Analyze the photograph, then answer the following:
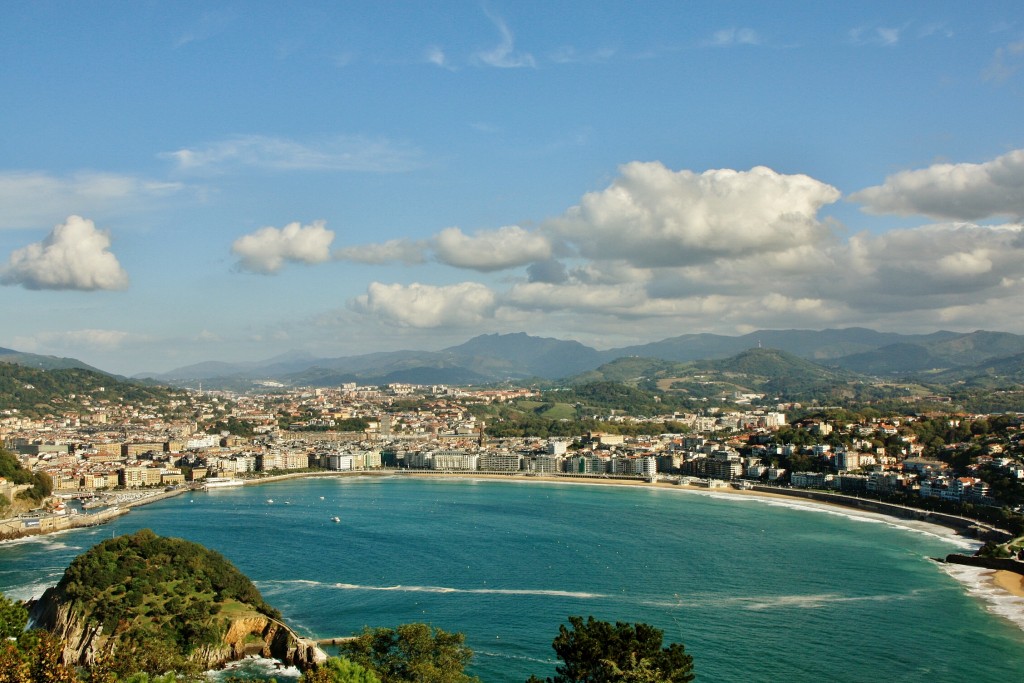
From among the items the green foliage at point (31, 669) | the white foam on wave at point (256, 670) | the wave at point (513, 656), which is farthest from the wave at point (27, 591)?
the green foliage at point (31, 669)

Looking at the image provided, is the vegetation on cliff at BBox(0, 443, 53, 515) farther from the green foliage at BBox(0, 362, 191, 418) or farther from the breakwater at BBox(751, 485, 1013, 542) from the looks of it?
the green foliage at BBox(0, 362, 191, 418)

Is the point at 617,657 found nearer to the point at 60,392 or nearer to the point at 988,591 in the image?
the point at 988,591

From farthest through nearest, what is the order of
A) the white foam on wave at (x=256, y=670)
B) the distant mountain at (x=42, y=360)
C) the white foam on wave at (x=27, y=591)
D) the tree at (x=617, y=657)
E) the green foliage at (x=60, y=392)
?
the distant mountain at (x=42, y=360), the green foliage at (x=60, y=392), the white foam on wave at (x=27, y=591), the white foam on wave at (x=256, y=670), the tree at (x=617, y=657)

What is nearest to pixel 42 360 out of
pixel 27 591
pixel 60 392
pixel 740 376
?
pixel 60 392

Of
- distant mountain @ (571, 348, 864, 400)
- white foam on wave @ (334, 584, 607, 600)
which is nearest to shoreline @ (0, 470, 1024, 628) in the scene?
white foam on wave @ (334, 584, 607, 600)

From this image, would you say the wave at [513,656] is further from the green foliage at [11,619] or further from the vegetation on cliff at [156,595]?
the green foliage at [11,619]
